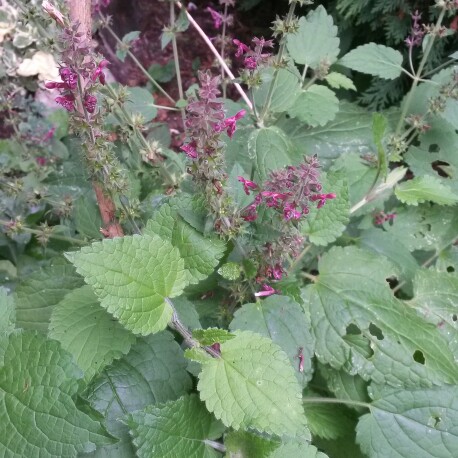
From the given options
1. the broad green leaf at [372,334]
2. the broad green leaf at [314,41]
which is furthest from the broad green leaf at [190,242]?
the broad green leaf at [314,41]

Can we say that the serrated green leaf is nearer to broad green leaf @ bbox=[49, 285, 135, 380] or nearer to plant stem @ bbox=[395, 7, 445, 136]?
broad green leaf @ bbox=[49, 285, 135, 380]

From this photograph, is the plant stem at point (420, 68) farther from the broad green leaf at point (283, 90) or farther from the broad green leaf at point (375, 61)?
the broad green leaf at point (283, 90)

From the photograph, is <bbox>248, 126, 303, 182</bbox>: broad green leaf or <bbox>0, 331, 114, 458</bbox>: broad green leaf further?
<bbox>248, 126, 303, 182</bbox>: broad green leaf

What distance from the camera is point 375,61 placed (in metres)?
2.10

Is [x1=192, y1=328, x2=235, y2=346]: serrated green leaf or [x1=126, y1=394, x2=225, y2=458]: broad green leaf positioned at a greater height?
[x1=192, y1=328, x2=235, y2=346]: serrated green leaf

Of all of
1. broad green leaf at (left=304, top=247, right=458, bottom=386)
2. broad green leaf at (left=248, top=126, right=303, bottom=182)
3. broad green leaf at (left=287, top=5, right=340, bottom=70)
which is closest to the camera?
broad green leaf at (left=304, top=247, right=458, bottom=386)

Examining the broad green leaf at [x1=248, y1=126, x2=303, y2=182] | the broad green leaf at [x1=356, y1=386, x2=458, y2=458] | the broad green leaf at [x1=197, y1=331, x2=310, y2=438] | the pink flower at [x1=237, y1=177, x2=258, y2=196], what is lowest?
the broad green leaf at [x1=356, y1=386, x2=458, y2=458]

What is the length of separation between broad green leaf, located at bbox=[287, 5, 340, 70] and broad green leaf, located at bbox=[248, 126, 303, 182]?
1.45 feet

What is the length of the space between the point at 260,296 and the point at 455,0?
4.15ft

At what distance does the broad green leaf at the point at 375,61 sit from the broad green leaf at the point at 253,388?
1.32 metres

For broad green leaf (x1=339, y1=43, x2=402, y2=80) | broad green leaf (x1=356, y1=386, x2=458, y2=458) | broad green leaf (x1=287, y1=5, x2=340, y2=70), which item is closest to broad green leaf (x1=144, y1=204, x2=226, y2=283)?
broad green leaf (x1=356, y1=386, x2=458, y2=458)

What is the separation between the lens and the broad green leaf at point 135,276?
1113 millimetres

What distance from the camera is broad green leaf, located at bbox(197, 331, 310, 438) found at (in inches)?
44.1

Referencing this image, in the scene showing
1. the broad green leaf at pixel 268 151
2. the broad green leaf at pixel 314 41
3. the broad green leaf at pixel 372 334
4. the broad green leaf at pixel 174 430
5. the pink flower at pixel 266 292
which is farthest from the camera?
the broad green leaf at pixel 314 41
